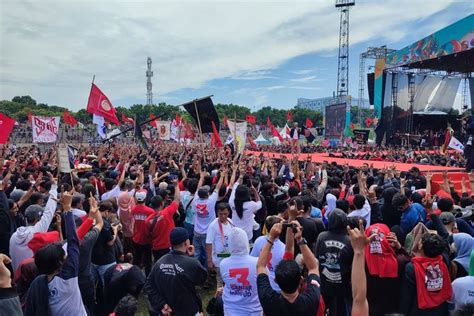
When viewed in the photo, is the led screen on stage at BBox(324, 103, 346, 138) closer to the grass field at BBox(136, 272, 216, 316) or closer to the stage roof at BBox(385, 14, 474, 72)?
the stage roof at BBox(385, 14, 474, 72)

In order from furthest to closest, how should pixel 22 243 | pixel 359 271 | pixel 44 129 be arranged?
pixel 44 129
pixel 22 243
pixel 359 271

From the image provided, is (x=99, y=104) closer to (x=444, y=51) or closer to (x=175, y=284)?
(x=175, y=284)

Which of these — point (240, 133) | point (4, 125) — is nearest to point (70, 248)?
point (4, 125)

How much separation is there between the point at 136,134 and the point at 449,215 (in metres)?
15.1

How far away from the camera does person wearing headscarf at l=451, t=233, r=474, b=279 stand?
370 cm

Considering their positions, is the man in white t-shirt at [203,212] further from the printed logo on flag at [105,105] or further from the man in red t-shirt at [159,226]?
the printed logo on flag at [105,105]

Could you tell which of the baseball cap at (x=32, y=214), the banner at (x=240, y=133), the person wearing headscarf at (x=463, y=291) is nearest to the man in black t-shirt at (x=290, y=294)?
the person wearing headscarf at (x=463, y=291)

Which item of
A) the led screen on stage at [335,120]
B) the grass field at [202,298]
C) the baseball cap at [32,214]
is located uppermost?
the led screen on stage at [335,120]

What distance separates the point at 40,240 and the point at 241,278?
7.17 feet

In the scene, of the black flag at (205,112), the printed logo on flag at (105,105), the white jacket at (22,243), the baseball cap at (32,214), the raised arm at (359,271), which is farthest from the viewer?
the printed logo on flag at (105,105)

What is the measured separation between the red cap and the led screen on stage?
48308mm

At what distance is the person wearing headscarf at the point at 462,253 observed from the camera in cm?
370

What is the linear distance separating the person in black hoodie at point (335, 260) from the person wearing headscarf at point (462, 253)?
1063 mm

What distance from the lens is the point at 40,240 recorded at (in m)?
3.84
